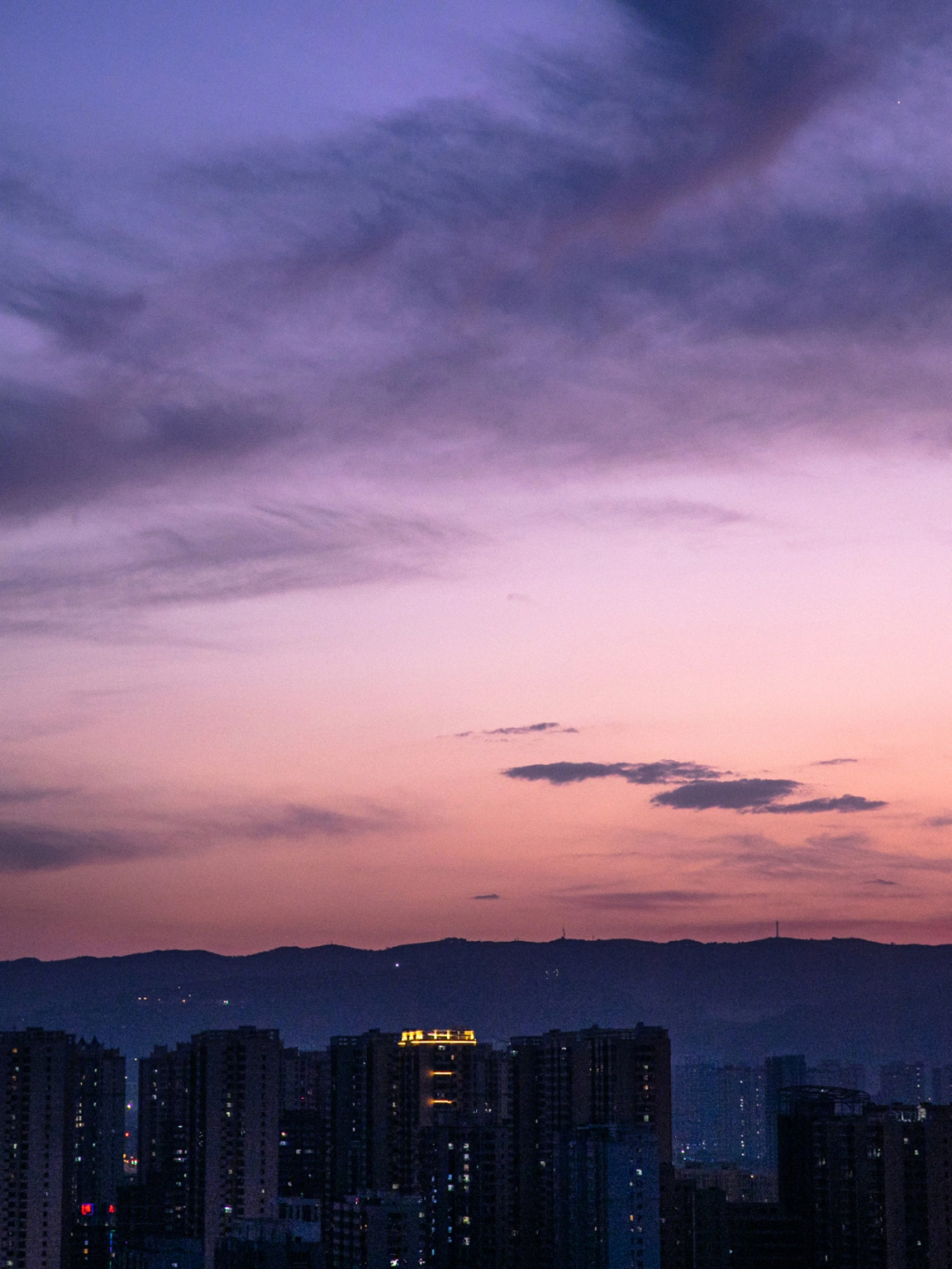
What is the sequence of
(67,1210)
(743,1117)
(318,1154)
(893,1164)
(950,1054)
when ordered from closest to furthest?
(893,1164) < (67,1210) < (318,1154) < (743,1117) < (950,1054)

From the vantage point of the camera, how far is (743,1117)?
135m

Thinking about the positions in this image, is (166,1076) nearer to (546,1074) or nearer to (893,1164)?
(546,1074)

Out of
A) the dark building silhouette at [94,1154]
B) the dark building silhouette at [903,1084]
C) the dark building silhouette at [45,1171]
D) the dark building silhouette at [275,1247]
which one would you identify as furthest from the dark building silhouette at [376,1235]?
the dark building silhouette at [903,1084]

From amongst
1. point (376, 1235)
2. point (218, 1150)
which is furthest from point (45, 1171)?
point (376, 1235)

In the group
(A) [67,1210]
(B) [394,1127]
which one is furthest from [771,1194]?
(A) [67,1210]

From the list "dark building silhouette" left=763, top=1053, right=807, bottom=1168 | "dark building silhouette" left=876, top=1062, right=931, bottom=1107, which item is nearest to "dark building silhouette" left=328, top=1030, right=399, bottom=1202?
"dark building silhouette" left=763, top=1053, right=807, bottom=1168

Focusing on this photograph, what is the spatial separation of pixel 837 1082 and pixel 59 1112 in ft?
260

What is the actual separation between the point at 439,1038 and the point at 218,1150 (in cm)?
1308

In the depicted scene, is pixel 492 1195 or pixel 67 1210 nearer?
pixel 492 1195

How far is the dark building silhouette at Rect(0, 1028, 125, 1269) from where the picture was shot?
73.5m

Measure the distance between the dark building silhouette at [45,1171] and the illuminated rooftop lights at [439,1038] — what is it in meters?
15.1

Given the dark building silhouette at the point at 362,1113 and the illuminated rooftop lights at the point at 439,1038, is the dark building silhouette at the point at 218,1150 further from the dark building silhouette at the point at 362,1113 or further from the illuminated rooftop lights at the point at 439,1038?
the illuminated rooftop lights at the point at 439,1038

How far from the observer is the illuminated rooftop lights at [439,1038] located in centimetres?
8919

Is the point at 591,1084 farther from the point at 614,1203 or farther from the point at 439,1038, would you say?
the point at 614,1203
